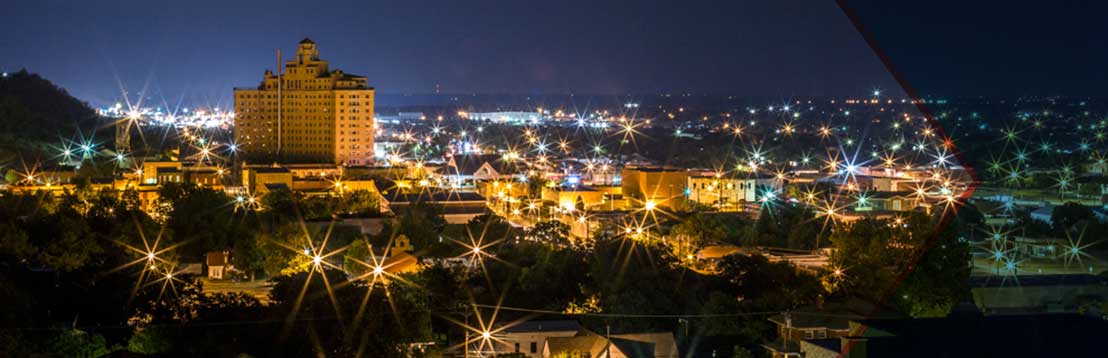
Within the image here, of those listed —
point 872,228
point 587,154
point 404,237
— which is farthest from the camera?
point 587,154

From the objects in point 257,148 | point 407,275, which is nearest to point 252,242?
point 407,275

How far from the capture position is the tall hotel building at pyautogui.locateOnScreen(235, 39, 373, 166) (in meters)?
17.2

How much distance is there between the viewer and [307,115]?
56.8 feet

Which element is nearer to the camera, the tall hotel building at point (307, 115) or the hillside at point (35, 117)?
the hillside at point (35, 117)

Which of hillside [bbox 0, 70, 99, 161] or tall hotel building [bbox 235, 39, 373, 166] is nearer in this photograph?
hillside [bbox 0, 70, 99, 161]

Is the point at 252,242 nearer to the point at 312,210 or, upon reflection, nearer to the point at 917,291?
the point at 312,210

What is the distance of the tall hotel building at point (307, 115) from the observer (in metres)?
17.2

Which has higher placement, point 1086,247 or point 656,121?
point 656,121

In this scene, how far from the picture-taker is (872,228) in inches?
286

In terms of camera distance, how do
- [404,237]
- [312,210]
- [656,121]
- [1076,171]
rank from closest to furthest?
[404,237] → [312,210] → [1076,171] → [656,121]

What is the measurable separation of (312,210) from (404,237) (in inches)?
85.3

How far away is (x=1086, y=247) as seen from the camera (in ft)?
27.9

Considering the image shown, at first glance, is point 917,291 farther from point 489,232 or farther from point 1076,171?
point 1076,171

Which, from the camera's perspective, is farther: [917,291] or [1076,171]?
[1076,171]
